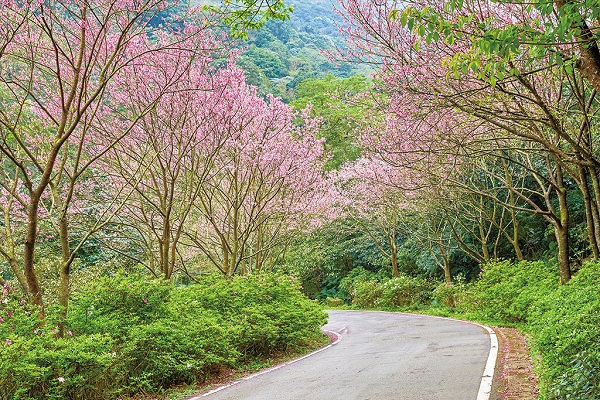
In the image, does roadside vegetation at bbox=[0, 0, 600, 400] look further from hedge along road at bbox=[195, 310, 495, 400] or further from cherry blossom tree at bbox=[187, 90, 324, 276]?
hedge along road at bbox=[195, 310, 495, 400]

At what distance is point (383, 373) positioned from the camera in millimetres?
8102

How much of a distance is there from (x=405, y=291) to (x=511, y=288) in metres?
10.9

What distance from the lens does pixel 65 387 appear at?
637 cm

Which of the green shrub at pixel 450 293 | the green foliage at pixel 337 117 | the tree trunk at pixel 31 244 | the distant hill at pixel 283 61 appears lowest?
the green shrub at pixel 450 293

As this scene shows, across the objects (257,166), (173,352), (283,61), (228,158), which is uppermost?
(283,61)

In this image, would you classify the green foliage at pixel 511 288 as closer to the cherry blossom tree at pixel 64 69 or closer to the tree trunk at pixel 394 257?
the tree trunk at pixel 394 257

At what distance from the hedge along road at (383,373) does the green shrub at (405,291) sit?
11552mm

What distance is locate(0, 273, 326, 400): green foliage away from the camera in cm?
632

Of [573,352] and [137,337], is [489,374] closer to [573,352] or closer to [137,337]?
[573,352]

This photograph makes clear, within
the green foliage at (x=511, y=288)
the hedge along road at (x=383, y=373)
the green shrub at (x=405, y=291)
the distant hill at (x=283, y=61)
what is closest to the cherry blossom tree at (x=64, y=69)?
the hedge along road at (x=383, y=373)

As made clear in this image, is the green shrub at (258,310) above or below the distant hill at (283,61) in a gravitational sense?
below

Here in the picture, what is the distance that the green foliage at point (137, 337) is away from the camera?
6.32 metres

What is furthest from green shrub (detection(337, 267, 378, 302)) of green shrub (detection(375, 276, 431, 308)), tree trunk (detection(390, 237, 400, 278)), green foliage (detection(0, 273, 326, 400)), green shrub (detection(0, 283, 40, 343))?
green shrub (detection(0, 283, 40, 343))

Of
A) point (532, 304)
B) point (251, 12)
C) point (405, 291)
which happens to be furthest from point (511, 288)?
point (251, 12)
